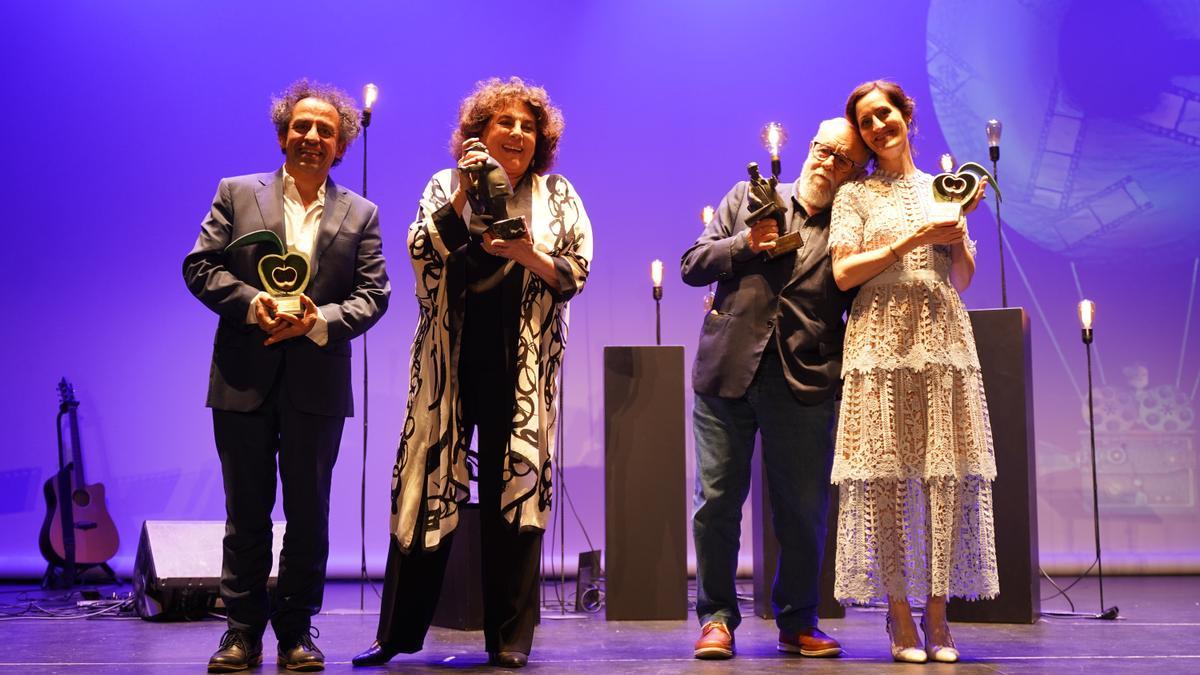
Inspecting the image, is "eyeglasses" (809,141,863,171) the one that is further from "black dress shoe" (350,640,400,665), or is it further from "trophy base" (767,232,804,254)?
"black dress shoe" (350,640,400,665)

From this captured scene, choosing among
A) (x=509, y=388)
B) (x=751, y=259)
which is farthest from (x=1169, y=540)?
(x=509, y=388)

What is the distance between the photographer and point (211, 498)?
5.12 m

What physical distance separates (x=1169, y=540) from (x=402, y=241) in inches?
154

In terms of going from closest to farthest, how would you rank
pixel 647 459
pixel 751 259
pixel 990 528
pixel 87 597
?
pixel 990 528 < pixel 751 259 < pixel 647 459 < pixel 87 597

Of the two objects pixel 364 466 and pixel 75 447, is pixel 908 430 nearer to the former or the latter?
pixel 364 466

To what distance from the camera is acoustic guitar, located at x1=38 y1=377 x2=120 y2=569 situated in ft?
15.6

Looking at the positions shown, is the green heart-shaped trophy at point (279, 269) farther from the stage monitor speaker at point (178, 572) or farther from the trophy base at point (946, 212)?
the trophy base at point (946, 212)

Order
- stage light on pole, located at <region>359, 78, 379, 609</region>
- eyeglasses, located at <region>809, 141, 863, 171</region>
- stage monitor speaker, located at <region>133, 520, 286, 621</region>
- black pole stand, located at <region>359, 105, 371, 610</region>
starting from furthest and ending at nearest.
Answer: black pole stand, located at <region>359, 105, 371, 610</region> < stage light on pole, located at <region>359, 78, 379, 609</region> < stage monitor speaker, located at <region>133, 520, 286, 621</region> < eyeglasses, located at <region>809, 141, 863, 171</region>

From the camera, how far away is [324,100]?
2.98 metres

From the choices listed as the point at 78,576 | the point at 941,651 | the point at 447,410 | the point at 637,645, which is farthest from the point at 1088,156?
the point at 78,576

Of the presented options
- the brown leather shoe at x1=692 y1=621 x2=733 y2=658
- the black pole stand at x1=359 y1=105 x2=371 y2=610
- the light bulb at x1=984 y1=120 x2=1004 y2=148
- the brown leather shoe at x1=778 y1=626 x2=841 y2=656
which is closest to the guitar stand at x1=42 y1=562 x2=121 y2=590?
the black pole stand at x1=359 y1=105 x2=371 y2=610

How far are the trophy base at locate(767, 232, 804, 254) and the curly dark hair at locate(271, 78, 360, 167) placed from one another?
119 centimetres

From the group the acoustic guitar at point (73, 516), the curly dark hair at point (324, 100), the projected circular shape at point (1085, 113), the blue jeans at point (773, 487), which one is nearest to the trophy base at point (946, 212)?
the blue jeans at point (773, 487)

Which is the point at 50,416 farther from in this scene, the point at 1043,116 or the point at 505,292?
the point at 1043,116
